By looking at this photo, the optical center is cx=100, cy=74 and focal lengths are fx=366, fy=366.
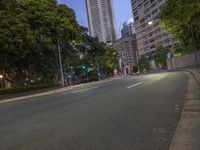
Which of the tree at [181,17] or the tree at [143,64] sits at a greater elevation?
the tree at [181,17]

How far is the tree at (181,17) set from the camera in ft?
67.0

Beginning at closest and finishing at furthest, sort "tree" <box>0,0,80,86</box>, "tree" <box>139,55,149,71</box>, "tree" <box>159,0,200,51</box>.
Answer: "tree" <box>159,0,200,51</box>
"tree" <box>0,0,80,86</box>
"tree" <box>139,55,149,71</box>

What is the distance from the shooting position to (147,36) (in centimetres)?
18925

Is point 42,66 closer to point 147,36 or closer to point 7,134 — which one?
point 7,134

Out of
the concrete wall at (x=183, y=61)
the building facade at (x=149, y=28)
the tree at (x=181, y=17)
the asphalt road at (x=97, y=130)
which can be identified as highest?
the building facade at (x=149, y=28)

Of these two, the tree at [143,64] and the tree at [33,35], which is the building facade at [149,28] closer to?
the tree at [143,64]

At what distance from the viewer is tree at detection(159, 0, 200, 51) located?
20422 mm

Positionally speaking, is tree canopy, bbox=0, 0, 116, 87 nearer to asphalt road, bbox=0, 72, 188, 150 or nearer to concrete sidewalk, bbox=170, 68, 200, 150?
asphalt road, bbox=0, 72, 188, 150

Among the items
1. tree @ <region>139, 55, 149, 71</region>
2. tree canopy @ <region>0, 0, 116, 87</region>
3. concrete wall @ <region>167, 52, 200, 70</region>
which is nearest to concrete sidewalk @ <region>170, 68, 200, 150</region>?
tree canopy @ <region>0, 0, 116, 87</region>

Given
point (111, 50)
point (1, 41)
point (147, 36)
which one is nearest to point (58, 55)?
point (1, 41)

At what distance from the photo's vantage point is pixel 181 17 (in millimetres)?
23328

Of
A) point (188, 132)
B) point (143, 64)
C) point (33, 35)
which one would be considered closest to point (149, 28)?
point (143, 64)

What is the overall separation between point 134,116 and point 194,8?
468 inches

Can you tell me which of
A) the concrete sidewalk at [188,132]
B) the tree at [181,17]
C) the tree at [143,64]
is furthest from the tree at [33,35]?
the tree at [143,64]
